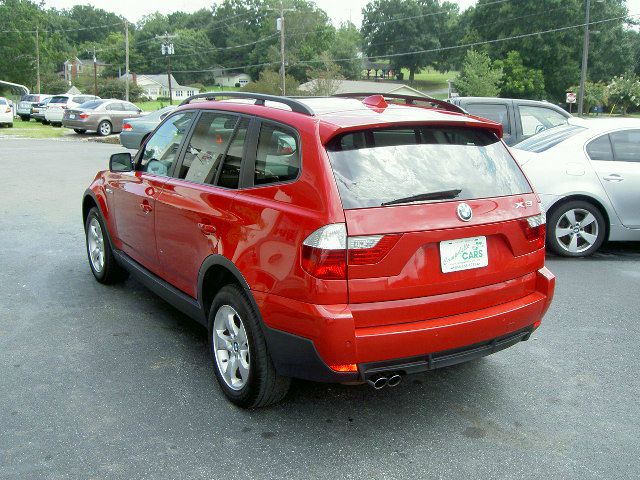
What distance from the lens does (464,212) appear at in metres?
3.36

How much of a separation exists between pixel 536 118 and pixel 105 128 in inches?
891

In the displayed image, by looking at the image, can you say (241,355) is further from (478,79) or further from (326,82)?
(326,82)

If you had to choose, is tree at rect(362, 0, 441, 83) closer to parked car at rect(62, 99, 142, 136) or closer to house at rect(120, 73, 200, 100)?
house at rect(120, 73, 200, 100)

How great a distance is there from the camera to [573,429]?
3.52 meters

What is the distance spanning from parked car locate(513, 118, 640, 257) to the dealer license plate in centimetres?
436

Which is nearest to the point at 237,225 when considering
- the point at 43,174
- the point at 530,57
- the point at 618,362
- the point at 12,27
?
the point at 618,362

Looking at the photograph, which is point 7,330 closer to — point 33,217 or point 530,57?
point 33,217

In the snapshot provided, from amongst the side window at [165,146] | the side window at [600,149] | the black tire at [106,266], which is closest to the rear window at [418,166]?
the side window at [165,146]

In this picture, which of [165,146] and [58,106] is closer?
[165,146]

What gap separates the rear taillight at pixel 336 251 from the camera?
3.07m

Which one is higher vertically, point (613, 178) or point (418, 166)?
point (418, 166)

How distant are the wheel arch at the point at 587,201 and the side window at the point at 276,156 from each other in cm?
479

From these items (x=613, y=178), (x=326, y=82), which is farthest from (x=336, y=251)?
(x=326, y=82)

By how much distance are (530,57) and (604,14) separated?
35.8 ft
